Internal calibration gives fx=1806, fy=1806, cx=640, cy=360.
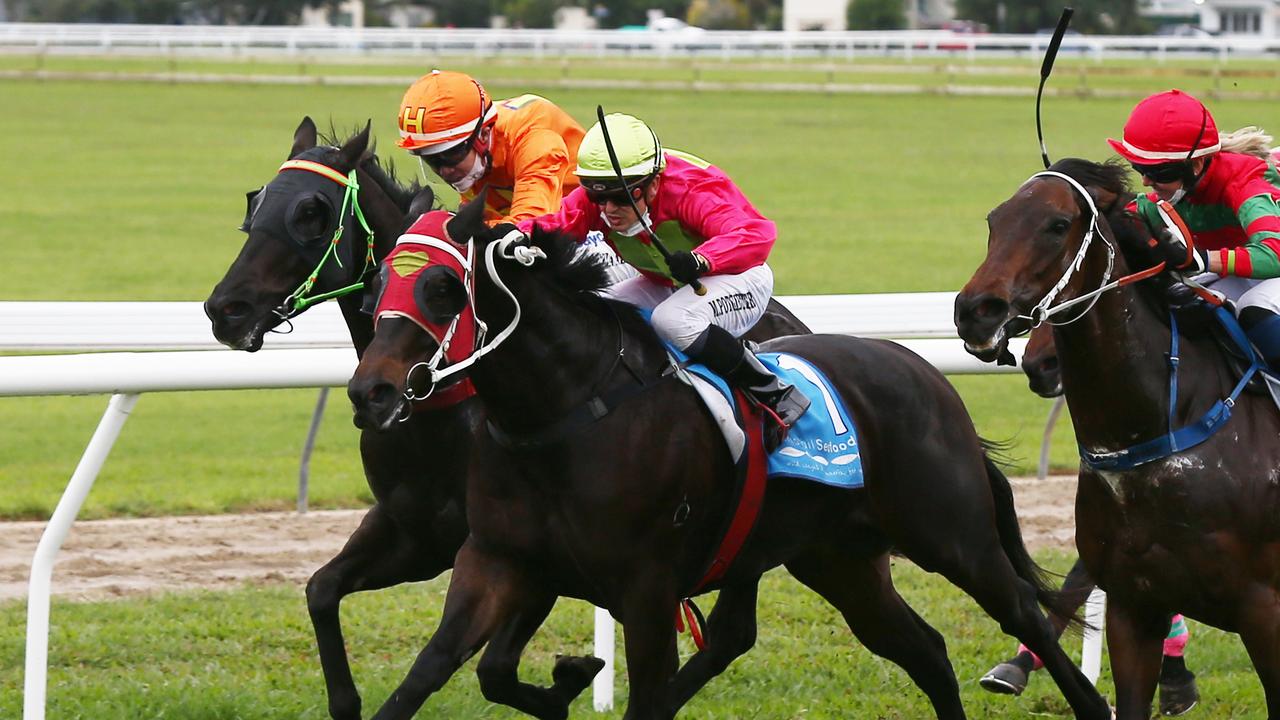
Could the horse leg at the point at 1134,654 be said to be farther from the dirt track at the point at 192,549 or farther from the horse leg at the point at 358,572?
the dirt track at the point at 192,549

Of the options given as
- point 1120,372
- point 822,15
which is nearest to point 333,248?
point 1120,372

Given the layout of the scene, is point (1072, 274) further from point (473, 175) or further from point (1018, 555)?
point (473, 175)

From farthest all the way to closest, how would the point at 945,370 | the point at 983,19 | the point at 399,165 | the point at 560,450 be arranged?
the point at 983,19, the point at 399,165, the point at 945,370, the point at 560,450

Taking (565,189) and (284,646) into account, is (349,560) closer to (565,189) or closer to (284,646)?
(284,646)

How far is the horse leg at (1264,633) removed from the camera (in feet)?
13.5

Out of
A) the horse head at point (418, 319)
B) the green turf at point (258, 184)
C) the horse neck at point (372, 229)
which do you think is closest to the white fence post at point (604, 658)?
the horse neck at point (372, 229)

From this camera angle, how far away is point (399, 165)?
2034cm

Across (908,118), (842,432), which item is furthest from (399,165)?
(842,432)

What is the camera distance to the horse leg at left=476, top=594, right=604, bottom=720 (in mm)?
4254

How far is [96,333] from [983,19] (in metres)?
54.9

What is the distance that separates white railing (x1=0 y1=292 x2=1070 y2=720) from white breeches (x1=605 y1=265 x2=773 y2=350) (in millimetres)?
909

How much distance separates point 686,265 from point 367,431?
94 centimetres

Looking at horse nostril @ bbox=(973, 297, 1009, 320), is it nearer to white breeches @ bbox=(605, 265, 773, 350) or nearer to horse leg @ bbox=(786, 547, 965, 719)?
white breeches @ bbox=(605, 265, 773, 350)

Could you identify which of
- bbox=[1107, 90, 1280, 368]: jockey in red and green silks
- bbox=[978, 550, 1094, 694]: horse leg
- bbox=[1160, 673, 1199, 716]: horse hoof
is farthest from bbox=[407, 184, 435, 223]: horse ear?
bbox=[1160, 673, 1199, 716]: horse hoof
